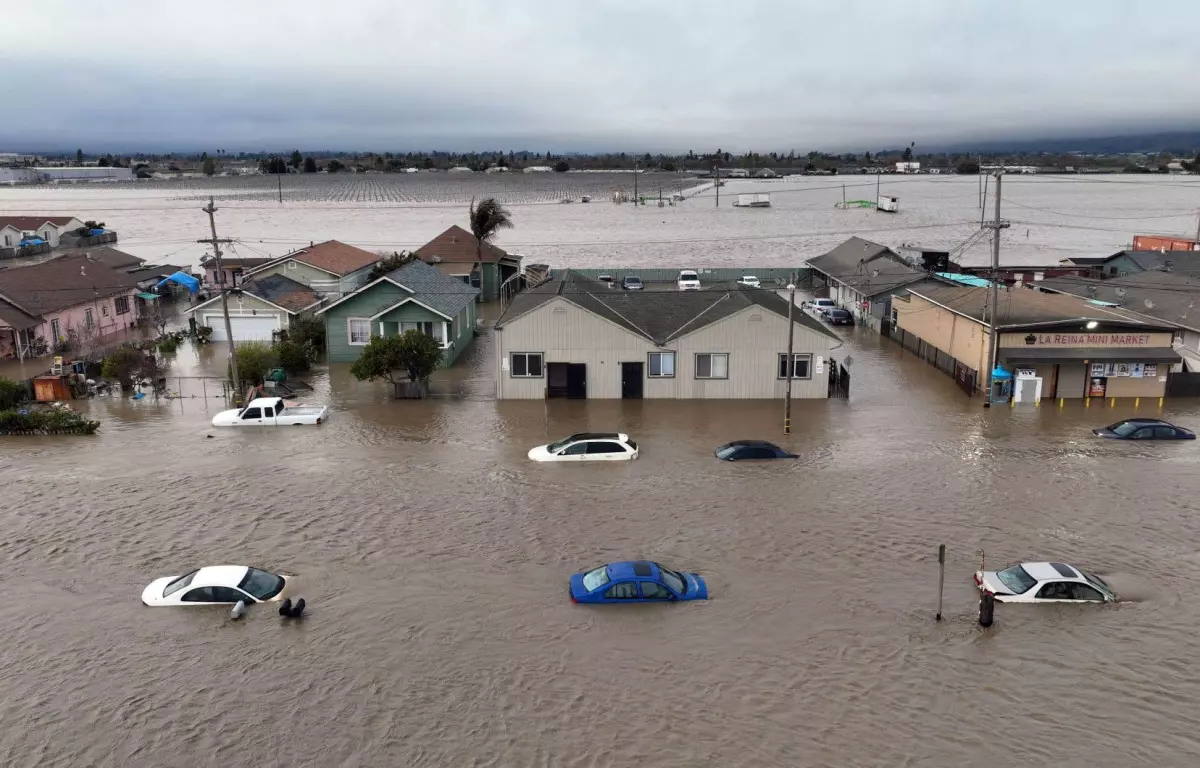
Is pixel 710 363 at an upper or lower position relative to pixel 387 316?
lower

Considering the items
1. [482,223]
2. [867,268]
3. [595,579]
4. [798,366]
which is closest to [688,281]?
[867,268]

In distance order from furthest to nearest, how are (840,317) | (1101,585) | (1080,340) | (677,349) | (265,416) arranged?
(840,317)
(1080,340)
(677,349)
(265,416)
(1101,585)

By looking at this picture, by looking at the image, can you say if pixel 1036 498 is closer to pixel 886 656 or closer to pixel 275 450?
pixel 886 656

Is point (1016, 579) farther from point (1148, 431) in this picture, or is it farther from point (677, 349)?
point (677, 349)

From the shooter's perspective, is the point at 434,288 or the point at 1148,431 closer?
the point at 1148,431

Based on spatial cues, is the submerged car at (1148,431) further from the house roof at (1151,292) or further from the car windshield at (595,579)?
the car windshield at (595,579)

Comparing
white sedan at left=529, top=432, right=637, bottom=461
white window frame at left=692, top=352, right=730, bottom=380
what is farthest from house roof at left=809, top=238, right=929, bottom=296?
white sedan at left=529, top=432, right=637, bottom=461
